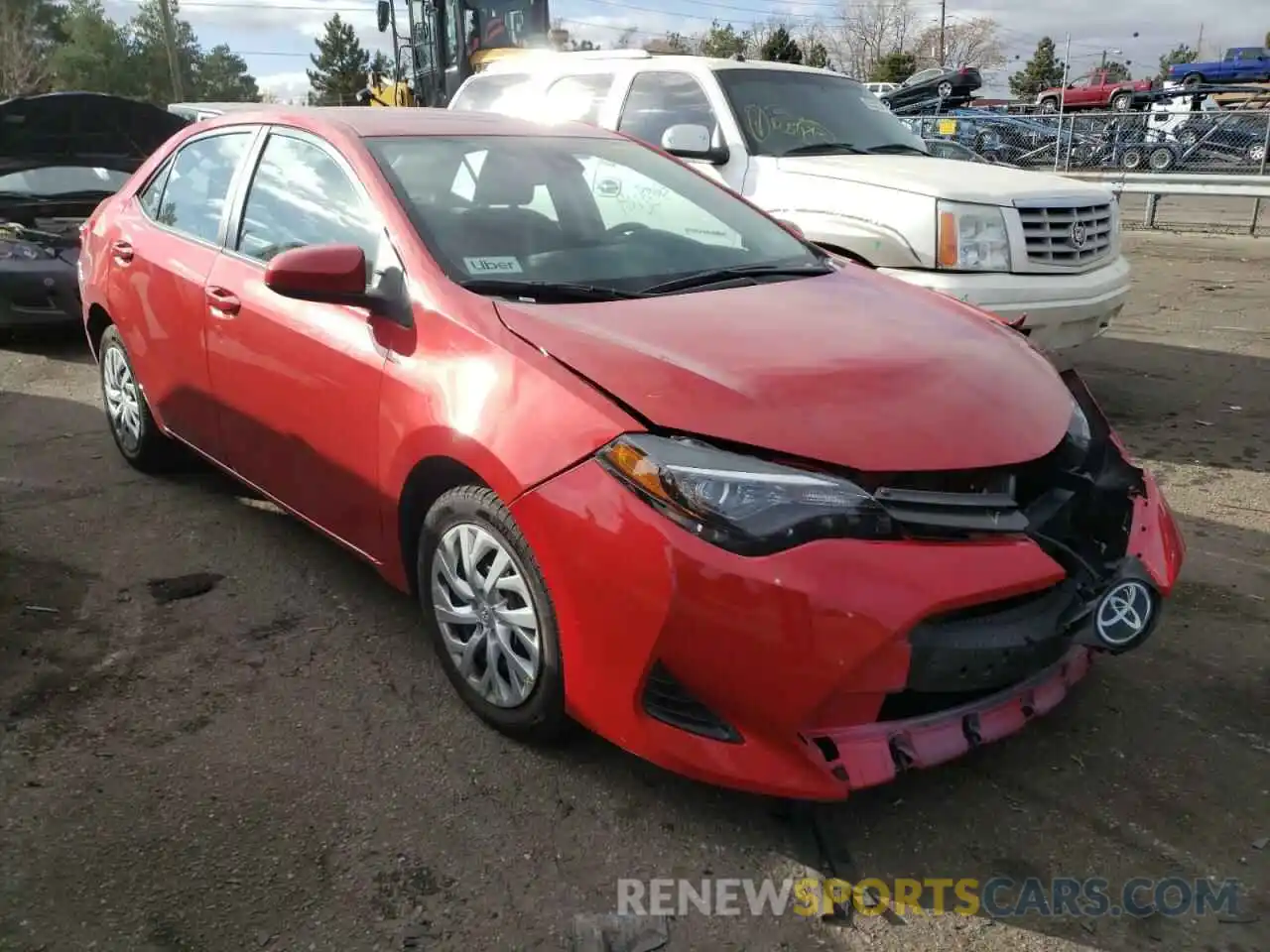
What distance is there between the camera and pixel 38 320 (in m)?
7.21

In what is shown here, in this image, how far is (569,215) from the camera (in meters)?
3.43

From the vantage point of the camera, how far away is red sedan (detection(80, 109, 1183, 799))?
2.23m

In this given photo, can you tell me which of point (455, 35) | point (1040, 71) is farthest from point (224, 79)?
point (455, 35)

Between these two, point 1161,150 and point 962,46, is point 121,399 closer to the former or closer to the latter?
point 1161,150

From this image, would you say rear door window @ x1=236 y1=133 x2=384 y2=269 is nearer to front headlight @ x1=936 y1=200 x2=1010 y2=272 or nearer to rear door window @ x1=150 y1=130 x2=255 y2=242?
rear door window @ x1=150 y1=130 x2=255 y2=242

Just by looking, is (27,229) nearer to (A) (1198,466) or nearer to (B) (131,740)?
(B) (131,740)

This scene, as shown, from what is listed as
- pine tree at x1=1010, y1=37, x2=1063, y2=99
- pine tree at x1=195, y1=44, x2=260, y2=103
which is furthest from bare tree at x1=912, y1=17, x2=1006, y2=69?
pine tree at x1=195, y1=44, x2=260, y2=103

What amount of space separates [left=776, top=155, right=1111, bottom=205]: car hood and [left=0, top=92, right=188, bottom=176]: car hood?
4.93 meters

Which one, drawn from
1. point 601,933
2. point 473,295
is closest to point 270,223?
point 473,295

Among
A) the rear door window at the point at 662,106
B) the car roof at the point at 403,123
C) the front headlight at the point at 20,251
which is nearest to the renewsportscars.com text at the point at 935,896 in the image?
the car roof at the point at 403,123

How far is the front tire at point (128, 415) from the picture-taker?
4.62 m

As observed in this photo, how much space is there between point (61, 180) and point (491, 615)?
23.1 feet

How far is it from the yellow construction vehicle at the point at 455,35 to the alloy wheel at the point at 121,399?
9846 mm

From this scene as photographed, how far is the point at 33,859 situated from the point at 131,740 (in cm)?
47
